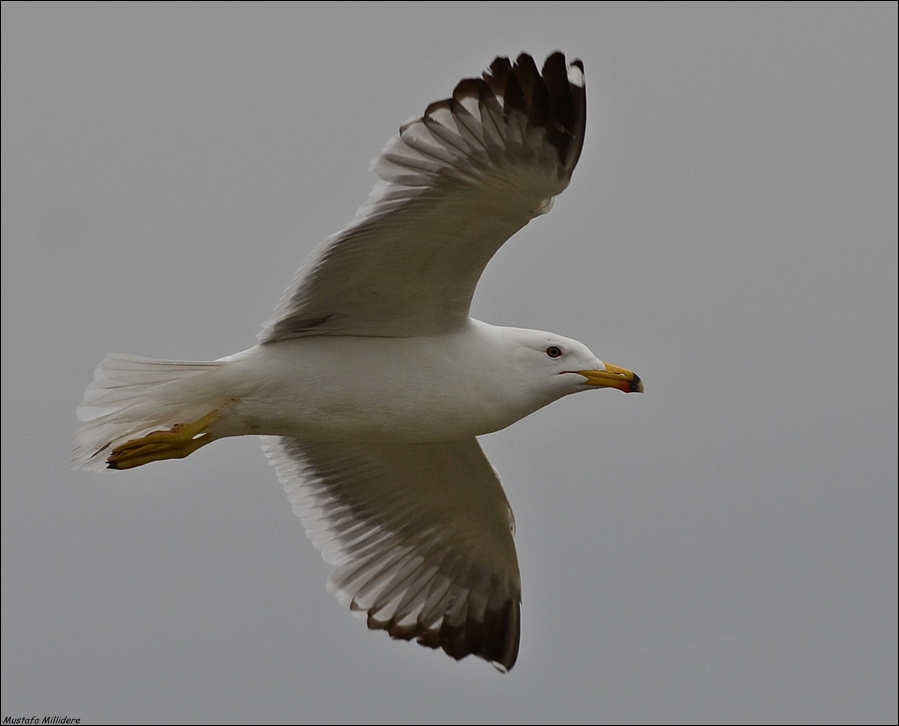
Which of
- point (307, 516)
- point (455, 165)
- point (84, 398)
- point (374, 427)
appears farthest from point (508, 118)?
point (307, 516)

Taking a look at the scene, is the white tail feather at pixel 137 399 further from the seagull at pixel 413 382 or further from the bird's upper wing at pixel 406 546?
the bird's upper wing at pixel 406 546

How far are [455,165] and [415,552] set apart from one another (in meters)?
3.44

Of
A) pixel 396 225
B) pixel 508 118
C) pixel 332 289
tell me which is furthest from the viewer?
pixel 332 289

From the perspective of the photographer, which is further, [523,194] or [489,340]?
[489,340]

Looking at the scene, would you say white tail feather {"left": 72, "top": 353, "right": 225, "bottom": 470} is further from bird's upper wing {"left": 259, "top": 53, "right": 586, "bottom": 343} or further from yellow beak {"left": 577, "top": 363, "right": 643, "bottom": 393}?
yellow beak {"left": 577, "top": 363, "right": 643, "bottom": 393}

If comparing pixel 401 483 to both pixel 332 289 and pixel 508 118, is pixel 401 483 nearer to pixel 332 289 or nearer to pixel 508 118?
pixel 332 289

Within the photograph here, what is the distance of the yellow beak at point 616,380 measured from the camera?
794cm

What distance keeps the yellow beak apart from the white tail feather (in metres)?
2.00

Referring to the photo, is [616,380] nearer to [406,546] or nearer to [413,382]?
[413,382]

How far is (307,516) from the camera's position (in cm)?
933

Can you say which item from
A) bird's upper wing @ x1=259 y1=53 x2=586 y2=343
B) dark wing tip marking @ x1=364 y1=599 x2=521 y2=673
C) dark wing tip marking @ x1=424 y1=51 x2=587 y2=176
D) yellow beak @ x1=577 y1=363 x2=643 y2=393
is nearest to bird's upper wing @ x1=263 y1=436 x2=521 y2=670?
dark wing tip marking @ x1=364 y1=599 x2=521 y2=673

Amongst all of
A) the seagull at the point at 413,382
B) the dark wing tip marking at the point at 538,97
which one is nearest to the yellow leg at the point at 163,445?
the seagull at the point at 413,382

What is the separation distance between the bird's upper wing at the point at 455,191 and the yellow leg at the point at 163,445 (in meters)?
0.85

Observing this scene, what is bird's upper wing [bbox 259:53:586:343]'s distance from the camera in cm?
671
